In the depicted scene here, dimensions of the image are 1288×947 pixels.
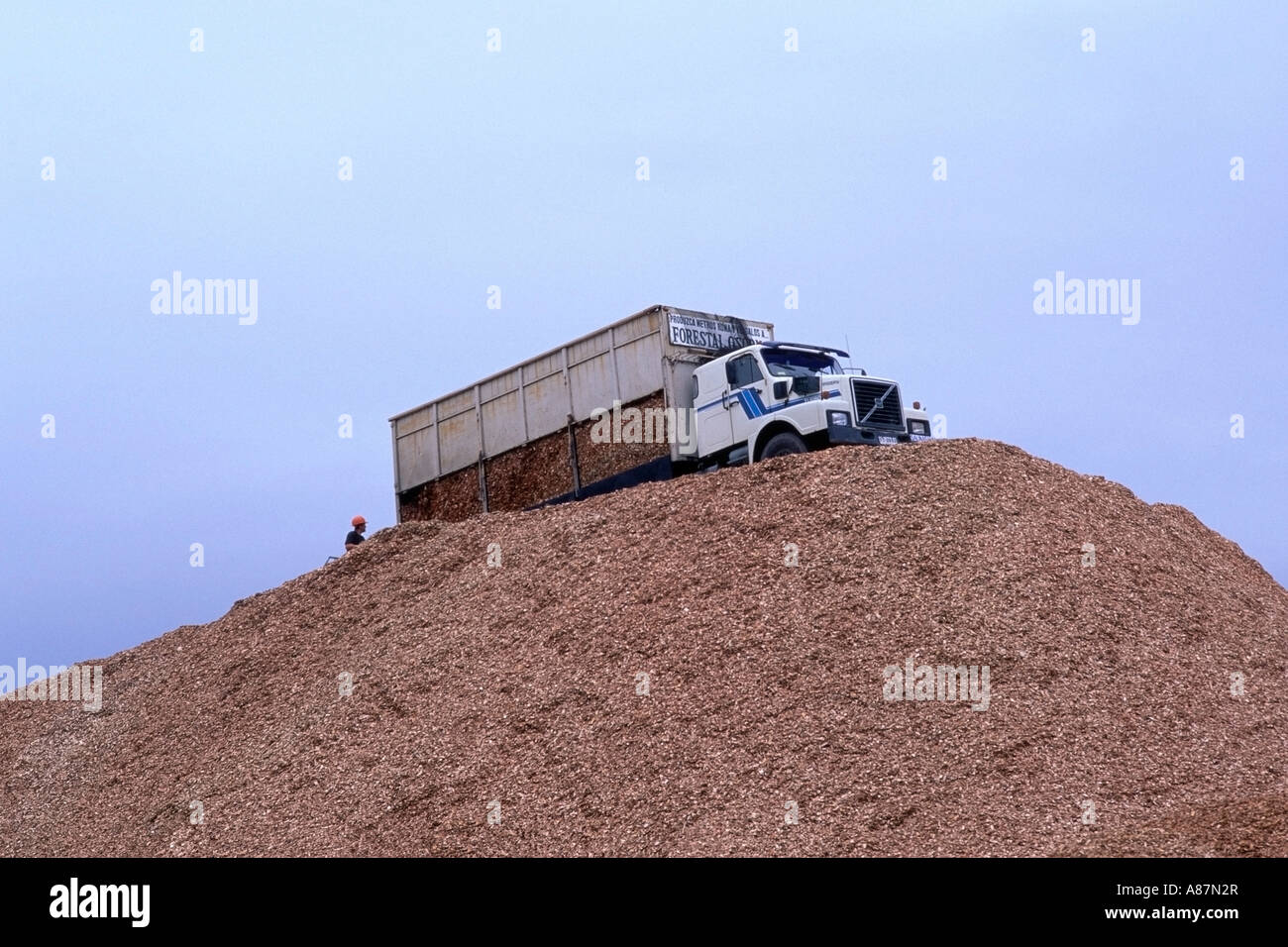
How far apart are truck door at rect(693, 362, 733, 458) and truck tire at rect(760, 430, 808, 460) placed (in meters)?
0.62

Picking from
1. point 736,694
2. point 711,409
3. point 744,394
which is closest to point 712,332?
point 711,409

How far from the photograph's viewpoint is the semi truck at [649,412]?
65.6 ft

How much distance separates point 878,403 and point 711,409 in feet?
7.95

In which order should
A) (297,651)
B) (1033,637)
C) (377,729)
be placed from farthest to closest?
(297,651) → (377,729) → (1033,637)

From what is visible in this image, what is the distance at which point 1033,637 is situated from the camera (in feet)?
47.6

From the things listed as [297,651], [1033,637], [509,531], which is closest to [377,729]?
[297,651]

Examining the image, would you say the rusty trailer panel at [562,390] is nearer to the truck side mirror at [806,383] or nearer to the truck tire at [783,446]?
the truck tire at [783,446]

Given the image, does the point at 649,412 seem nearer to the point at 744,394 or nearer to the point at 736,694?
the point at 744,394

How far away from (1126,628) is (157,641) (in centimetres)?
1444

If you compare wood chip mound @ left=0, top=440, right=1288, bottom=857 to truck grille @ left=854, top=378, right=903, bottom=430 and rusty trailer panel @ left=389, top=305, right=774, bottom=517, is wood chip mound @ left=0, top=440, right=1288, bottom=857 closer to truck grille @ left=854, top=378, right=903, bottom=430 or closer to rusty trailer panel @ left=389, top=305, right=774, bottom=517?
truck grille @ left=854, top=378, right=903, bottom=430

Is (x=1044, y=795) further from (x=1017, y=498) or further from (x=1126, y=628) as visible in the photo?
(x=1017, y=498)

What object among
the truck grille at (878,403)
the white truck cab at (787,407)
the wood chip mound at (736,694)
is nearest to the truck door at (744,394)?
the white truck cab at (787,407)

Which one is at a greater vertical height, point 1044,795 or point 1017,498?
point 1017,498

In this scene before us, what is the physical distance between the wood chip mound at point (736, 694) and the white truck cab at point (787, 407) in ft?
3.88
